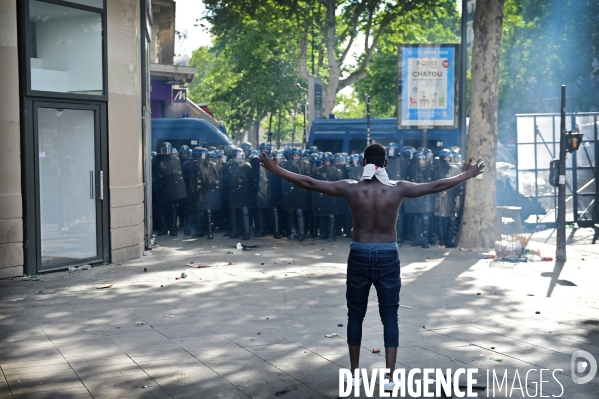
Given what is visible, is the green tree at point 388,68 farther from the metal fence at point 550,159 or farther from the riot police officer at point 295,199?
the riot police officer at point 295,199

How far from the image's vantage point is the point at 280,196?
16609 mm

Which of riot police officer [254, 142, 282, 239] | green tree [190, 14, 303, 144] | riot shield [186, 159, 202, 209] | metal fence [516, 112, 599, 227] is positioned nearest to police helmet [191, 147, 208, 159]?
riot shield [186, 159, 202, 209]

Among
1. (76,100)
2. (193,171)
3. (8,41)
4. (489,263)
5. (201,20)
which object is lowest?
(489,263)

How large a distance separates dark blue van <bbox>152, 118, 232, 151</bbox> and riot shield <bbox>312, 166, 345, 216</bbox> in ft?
24.1

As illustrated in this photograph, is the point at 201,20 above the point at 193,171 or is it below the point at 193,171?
above

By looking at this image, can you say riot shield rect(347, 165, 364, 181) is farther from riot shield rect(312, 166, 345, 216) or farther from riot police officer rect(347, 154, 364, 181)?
riot shield rect(312, 166, 345, 216)

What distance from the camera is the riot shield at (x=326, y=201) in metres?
15.9

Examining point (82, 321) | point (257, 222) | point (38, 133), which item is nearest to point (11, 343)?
point (82, 321)

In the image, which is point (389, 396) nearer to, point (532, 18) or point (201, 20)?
point (201, 20)

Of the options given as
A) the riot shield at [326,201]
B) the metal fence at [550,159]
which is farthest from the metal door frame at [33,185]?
the metal fence at [550,159]

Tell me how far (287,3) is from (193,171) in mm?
16934

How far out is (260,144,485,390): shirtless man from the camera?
6.01 metres

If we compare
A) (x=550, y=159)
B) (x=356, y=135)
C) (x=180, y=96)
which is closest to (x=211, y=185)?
(x=356, y=135)

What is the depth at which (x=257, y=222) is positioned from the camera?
16.9m
